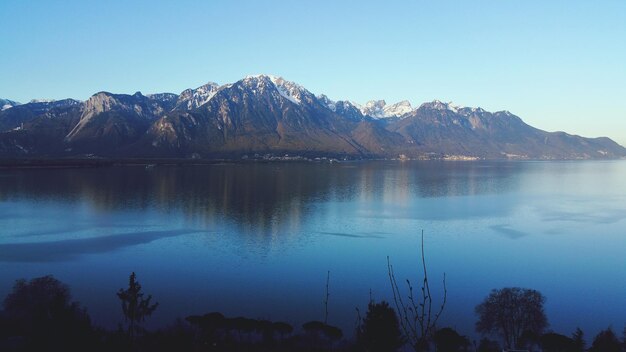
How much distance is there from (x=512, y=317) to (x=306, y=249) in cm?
2742

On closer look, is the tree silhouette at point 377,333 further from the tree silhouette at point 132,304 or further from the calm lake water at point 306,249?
the calm lake water at point 306,249

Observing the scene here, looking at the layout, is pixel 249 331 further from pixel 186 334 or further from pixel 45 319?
pixel 45 319

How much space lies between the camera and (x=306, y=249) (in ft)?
173

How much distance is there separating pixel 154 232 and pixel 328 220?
25.8 metres

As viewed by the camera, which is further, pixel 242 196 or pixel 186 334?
pixel 242 196

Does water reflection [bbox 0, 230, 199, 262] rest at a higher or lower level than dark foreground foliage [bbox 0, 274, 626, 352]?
lower

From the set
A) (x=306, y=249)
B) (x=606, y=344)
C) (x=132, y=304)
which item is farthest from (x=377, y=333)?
(x=306, y=249)

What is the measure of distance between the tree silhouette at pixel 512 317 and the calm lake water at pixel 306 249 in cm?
170

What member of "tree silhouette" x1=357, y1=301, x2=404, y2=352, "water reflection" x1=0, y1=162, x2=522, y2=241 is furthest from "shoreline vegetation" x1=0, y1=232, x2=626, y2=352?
"water reflection" x1=0, y1=162, x2=522, y2=241

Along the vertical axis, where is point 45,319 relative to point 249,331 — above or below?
above

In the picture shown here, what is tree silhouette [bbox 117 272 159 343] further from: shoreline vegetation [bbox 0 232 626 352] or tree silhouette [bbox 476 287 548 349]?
tree silhouette [bbox 476 287 548 349]

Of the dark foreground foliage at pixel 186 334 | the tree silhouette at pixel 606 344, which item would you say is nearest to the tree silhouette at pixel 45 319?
the dark foreground foliage at pixel 186 334

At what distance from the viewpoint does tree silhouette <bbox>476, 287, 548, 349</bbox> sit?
27969 millimetres

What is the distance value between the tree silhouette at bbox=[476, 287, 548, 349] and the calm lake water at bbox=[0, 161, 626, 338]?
170 centimetres
